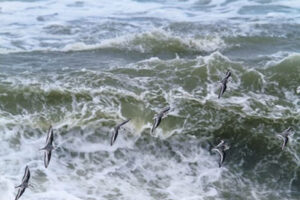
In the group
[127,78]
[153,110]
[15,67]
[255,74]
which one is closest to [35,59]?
[15,67]

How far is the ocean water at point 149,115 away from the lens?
830 cm

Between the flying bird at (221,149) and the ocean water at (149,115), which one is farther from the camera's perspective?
the flying bird at (221,149)

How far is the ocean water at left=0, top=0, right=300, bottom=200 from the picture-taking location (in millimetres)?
8297

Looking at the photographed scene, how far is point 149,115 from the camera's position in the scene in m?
10.1

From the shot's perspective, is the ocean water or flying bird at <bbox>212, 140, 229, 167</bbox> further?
flying bird at <bbox>212, 140, 229, 167</bbox>

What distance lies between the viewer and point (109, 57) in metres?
13.4

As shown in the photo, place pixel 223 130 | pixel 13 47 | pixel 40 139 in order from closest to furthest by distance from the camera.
→ pixel 40 139, pixel 223 130, pixel 13 47

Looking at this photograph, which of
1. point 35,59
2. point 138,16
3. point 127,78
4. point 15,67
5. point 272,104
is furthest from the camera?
point 138,16

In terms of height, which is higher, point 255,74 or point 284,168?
point 255,74

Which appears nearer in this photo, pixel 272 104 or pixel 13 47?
pixel 272 104

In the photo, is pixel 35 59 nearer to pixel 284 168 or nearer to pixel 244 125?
pixel 244 125

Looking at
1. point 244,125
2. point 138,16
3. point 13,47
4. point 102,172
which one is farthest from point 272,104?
point 138,16

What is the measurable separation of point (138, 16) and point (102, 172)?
11379 millimetres

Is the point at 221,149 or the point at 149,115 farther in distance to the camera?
the point at 149,115
